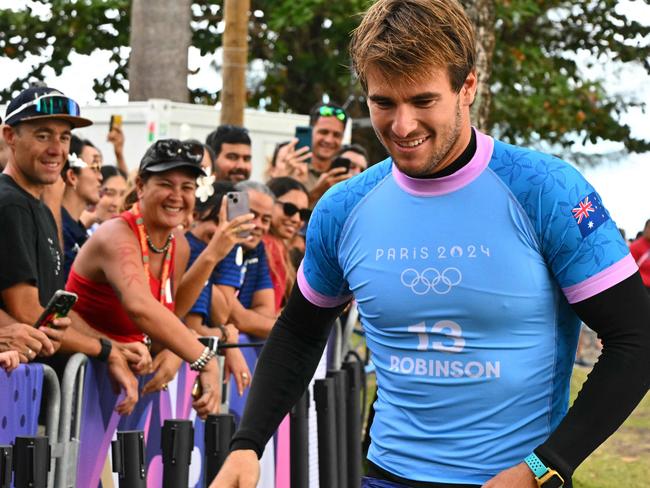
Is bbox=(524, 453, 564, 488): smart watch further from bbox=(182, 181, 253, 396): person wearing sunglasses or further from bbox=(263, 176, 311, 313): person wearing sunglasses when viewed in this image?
bbox=(263, 176, 311, 313): person wearing sunglasses

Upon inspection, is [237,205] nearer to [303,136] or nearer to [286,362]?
[286,362]

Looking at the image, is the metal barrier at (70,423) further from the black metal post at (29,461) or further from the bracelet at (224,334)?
the bracelet at (224,334)

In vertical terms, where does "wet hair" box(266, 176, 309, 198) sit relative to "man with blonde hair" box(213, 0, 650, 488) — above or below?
above

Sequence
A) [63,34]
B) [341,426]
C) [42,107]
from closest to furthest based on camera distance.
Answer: [42,107] < [341,426] < [63,34]

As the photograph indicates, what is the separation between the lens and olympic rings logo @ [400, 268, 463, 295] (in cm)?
333

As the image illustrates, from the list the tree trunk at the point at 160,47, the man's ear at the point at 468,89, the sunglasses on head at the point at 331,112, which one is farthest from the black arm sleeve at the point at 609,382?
the tree trunk at the point at 160,47

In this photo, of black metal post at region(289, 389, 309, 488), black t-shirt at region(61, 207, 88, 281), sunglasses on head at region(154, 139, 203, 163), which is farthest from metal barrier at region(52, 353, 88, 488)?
black t-shirt at region(61, 207, 88, 281)

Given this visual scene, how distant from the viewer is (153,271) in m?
5.95

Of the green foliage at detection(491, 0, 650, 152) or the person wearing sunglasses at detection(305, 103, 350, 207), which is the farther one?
the green foliage at detection(491, 0, 650, 152)

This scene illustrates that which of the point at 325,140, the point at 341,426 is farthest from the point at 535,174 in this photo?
the point at 325,140

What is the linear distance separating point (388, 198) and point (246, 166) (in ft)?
17.9

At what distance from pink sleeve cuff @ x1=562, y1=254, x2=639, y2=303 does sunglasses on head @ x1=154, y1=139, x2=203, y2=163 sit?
315 cm

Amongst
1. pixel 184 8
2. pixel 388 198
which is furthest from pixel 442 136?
pixel 184 8

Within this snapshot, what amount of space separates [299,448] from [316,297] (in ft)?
10.5
